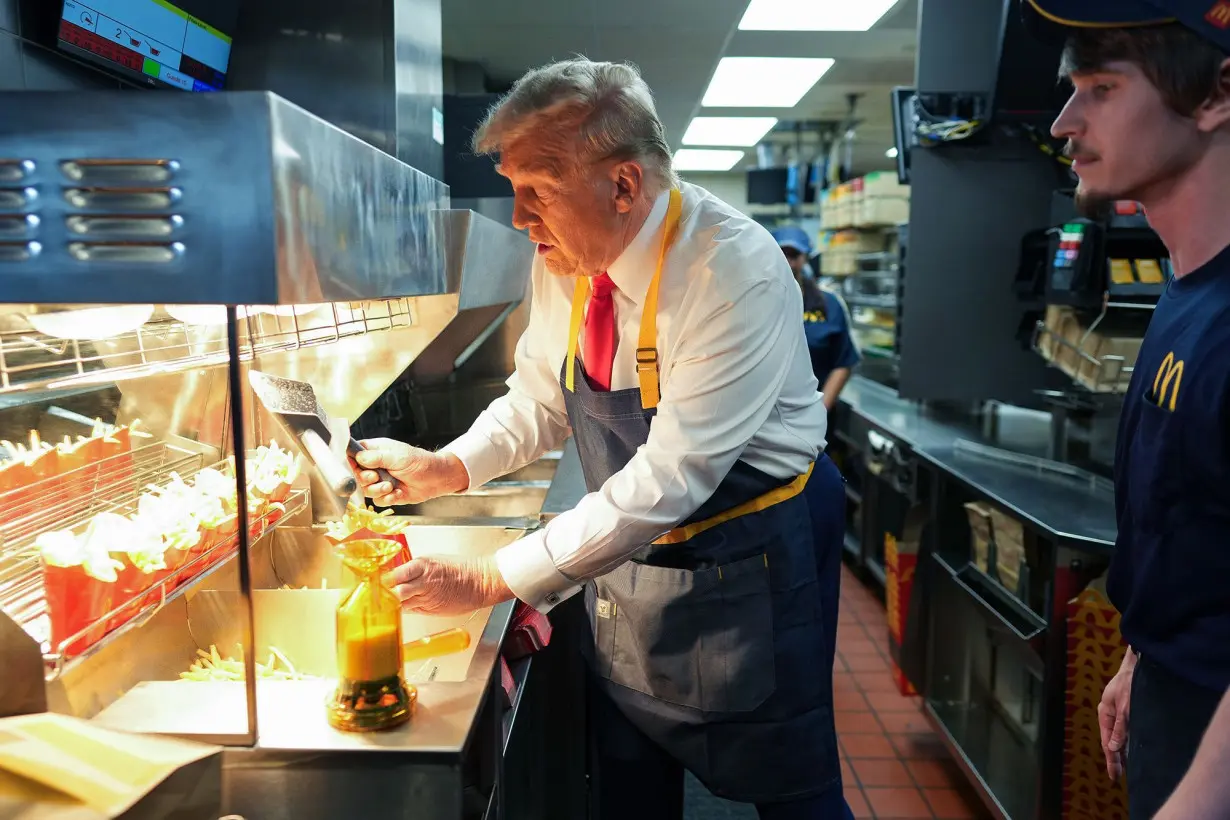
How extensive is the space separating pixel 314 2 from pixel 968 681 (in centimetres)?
275

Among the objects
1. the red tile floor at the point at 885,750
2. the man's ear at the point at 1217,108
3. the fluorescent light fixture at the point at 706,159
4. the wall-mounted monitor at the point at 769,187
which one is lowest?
the red tile floor at the point at 885,750

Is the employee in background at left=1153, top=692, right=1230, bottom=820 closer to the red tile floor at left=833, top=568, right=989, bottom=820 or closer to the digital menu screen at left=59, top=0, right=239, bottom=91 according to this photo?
the digital menu screen at left=59, top=0, right=239, bottom=91

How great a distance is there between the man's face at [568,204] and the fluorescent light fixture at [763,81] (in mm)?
3739

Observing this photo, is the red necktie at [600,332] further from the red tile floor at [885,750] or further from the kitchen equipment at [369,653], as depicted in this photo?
the red tile floor at [885,750]

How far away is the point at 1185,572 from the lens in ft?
3.54

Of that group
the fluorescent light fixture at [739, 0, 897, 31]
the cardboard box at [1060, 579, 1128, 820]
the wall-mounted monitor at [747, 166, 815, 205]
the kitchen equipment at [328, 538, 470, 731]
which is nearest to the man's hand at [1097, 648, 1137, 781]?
the cardboard box at [1060, 579, 1128, 820]

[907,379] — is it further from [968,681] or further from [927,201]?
[968,681]

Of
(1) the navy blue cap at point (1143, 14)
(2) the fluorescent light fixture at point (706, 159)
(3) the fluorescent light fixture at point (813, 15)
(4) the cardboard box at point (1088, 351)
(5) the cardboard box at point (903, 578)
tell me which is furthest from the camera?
(2) the fluorescent light fixture at point (706, 159)

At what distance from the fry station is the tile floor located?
1776 mm

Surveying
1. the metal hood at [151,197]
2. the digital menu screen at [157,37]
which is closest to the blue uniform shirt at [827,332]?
the digital menu screen at [157,37]

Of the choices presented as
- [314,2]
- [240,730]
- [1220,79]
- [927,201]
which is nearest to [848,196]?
[927,201]

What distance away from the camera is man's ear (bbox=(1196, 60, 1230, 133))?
994 mm

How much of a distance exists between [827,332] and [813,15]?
1.60 m

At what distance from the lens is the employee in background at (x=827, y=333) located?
435cm
